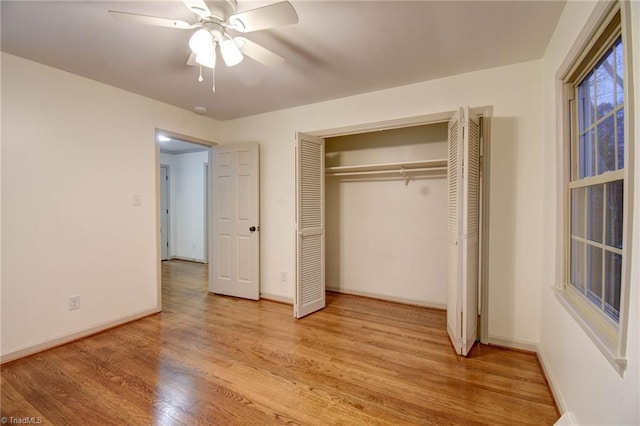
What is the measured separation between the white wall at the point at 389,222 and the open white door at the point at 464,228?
0.87 meters

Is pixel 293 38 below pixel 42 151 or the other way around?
the other way around

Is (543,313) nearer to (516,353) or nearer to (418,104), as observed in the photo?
(516,353)

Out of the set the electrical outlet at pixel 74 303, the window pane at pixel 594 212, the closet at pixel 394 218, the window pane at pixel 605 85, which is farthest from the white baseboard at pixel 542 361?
the electrical outlet at pixel 74 303

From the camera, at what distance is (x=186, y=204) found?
6551mm

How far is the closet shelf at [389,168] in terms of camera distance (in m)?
3.22

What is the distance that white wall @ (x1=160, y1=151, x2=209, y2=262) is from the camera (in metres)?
6.32

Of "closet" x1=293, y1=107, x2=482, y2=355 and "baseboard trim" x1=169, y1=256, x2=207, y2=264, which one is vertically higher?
"closet" x1=293, y1=107, x2=482, y2=355

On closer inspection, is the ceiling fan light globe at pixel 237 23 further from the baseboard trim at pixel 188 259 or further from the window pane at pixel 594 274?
the baseboard trim at pixel 188 259

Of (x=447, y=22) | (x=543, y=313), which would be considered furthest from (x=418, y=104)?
(x=543, y=313)

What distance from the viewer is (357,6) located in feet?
5.75

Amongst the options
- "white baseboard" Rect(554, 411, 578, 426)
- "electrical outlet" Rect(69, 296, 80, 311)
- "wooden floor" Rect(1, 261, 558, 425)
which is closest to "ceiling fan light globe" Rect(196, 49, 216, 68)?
"wooden floor" Rect(1, 261, 558, 425)

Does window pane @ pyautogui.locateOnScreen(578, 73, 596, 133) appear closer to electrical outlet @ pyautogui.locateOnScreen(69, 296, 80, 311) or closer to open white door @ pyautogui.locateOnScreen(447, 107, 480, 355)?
open white door @ pyautogui.locateOnScreen(447, 107, 480, 355)

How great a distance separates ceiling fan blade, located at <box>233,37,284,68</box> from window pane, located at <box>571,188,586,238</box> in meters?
2.08

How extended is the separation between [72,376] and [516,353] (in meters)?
3.51
